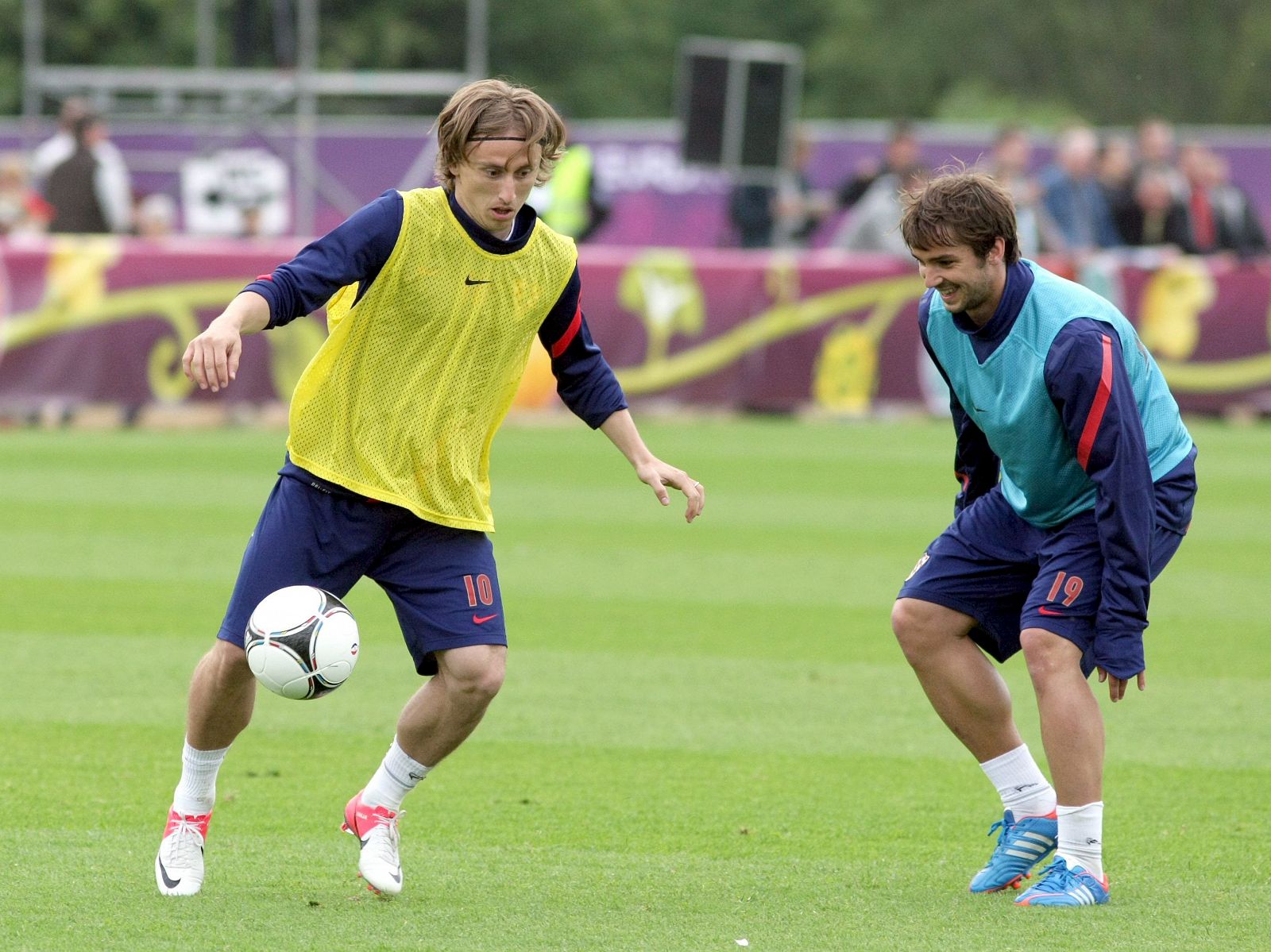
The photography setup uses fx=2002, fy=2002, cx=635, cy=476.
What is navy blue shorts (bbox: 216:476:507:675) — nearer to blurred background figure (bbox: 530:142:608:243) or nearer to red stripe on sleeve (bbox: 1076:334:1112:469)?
red stripe on sleeve (bbox: 1076:334:1112:469)

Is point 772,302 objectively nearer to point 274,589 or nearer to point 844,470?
point 844,470

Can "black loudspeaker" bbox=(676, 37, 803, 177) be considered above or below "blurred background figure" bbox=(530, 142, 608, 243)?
above

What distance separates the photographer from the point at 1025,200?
1816 cm

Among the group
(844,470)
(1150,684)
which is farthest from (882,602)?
(844,470)

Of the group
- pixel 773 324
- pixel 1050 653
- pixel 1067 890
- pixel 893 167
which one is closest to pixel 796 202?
pixel 893 167

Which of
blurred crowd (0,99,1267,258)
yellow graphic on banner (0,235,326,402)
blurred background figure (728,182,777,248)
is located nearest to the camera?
yellow graphic on banner (0,235,326,402)

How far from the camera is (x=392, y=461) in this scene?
4988mm

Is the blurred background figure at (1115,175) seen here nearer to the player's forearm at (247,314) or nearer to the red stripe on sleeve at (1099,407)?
the red stripe on sleeve at (1099,407)

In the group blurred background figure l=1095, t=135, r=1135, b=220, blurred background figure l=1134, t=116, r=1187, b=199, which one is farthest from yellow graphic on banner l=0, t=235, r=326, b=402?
blurred background figure l=1134, t=116, r=1187, b=199

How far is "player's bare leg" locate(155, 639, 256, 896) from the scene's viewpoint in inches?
193

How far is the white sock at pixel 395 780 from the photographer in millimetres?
5082

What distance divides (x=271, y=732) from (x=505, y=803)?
131 centimetres

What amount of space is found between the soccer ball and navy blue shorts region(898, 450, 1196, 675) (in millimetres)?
1492

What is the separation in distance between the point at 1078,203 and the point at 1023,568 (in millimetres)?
14553
